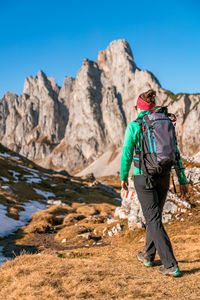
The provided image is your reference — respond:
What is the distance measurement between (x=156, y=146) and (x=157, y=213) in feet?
6.39

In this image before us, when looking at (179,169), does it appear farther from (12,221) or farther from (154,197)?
(12,221)

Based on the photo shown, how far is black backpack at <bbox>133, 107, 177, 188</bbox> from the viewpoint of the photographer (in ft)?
20.3

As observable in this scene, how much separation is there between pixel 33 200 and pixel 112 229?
81.4ft

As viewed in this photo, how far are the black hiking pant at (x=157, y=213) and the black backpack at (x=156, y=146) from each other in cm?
26

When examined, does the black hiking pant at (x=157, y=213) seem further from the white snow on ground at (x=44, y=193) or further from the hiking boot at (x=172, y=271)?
the white snow on ground at (x=44, y=193)

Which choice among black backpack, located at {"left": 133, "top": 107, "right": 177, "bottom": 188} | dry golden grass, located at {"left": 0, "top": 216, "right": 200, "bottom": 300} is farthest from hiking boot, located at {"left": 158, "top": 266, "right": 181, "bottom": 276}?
black backpack, located at {"left": 133, "top": 107, "right": 177, "bottom": 188}

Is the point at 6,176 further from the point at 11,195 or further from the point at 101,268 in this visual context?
the point at 101,268

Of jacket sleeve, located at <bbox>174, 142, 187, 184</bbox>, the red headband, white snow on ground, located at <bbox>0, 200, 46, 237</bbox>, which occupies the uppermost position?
the red headband

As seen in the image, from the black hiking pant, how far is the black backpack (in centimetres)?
26

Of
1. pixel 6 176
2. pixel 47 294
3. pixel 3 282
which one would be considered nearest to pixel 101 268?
pixel 47 294

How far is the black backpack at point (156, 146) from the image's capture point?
6.18 meters

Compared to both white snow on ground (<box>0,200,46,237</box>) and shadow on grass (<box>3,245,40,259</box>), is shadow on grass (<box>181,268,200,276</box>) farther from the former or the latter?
white snow on ground (<box>0,200,46,237</box>)

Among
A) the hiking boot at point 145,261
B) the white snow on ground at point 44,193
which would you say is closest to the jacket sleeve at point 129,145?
the hiking boot at point 145,261

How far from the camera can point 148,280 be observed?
627 centimetres
